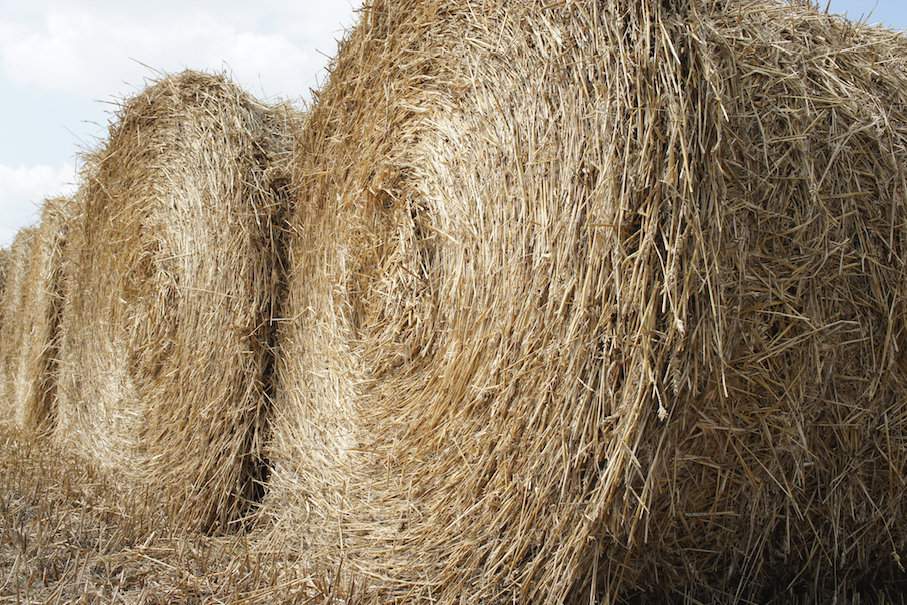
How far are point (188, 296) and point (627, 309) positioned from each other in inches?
86.6

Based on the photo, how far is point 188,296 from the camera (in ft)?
11.6

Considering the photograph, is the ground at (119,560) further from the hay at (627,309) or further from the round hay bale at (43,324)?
the round hay bale at (43,324)

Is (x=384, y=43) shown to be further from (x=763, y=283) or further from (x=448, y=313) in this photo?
(x=763, y=283)

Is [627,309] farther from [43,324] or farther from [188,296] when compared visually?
[43,324]

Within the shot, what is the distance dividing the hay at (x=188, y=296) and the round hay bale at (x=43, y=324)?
1189 mm

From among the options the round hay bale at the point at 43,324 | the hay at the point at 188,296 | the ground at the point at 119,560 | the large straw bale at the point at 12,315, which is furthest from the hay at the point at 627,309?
the large straw bale at the point at 12,315

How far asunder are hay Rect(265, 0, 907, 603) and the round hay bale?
338cm

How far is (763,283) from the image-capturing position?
2074 mm

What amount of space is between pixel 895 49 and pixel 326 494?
2.17 meters

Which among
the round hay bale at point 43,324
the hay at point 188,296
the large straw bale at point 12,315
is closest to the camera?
the hay at point 188,296

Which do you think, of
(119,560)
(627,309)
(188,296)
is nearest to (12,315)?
(188,296)

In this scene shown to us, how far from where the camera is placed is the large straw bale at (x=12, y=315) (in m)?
6.59

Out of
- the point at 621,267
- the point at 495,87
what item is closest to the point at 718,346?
the point at 621,267

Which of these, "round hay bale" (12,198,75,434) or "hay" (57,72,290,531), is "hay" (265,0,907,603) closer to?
"hay" (57,72,290,531)
